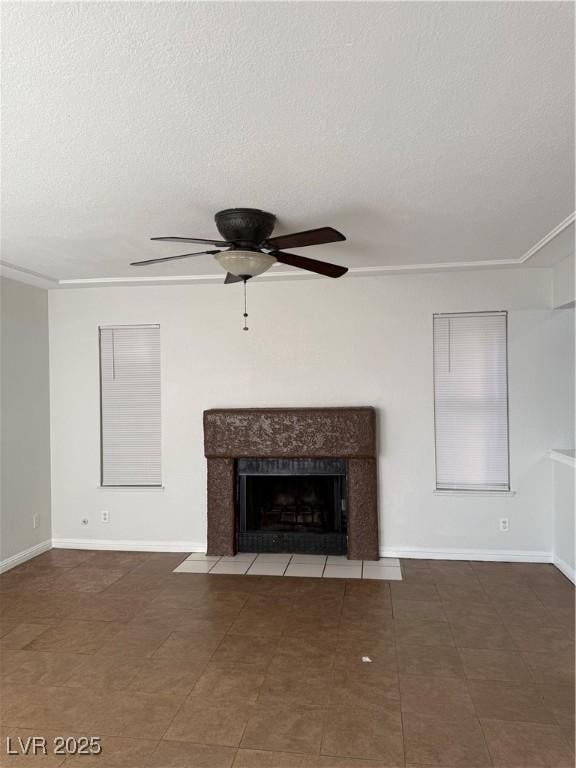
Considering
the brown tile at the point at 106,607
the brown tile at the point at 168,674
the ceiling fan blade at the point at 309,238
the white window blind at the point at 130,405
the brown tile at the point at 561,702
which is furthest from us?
the white window blind at the point at 130,405

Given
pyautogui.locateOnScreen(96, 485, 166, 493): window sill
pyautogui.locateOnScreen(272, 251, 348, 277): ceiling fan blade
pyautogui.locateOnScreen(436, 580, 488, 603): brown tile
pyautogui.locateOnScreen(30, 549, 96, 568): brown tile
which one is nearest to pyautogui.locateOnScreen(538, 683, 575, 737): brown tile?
pyautogui.locateOnScreen(436, 580, 488, 603): brown tile

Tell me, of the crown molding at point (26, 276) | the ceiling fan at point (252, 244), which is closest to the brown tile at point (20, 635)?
the ceiling fan at point (252, 244)

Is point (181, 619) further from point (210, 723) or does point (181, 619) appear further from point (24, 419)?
point (24, 419)

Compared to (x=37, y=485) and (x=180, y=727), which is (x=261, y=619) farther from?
(x=37, y=485)

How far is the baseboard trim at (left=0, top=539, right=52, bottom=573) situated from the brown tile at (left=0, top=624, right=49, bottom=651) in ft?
4.09

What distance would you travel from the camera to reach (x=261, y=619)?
3785 mm

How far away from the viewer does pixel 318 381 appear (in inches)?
202

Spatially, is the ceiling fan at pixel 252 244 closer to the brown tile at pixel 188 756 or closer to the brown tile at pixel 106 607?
the brown tile at pixel 188 756

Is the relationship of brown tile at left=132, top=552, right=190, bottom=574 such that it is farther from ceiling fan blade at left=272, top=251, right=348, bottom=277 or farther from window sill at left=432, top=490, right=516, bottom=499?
ceiling fan blade at left=272, top=251, right=348, bottom=277

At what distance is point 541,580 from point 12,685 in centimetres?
372

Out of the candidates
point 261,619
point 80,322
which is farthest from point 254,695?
point 80,322

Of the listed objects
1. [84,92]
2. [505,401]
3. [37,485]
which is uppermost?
[84,92]

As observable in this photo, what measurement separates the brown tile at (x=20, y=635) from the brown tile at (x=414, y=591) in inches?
95.8

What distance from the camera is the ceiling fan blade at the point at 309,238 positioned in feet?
8.99
